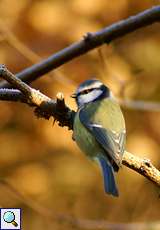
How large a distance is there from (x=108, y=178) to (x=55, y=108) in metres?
0.22

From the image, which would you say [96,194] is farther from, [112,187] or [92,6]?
[112,187]

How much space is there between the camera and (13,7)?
4094 millimetres

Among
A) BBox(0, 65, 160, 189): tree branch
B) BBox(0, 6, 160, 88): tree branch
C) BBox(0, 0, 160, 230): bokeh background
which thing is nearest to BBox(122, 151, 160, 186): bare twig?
BBox(0, 65, 160, 189): tree branch

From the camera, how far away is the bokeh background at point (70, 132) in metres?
4.08

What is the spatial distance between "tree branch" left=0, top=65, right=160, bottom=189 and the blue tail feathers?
0.07 m

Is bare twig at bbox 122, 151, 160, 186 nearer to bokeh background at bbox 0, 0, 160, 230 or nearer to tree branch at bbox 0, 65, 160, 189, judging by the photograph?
tree branch at bbox 0, 65, 160, 189

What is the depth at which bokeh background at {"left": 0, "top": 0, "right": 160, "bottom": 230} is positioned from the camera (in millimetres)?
4082

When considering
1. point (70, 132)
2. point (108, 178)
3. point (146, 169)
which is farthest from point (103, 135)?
point (70, 132)

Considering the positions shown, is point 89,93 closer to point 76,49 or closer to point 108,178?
point 76,49

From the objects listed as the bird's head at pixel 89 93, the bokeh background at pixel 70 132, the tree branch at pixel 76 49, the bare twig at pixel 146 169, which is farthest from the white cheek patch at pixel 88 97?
the bokeh background at pixel 70 132

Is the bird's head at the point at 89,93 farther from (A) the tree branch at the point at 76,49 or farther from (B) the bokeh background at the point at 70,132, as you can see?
(B) the bokeh background at the point at 70,132

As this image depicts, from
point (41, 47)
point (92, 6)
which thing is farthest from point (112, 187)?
point (92, 6)

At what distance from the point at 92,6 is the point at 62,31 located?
0.22 metres

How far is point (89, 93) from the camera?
6.71 feet
